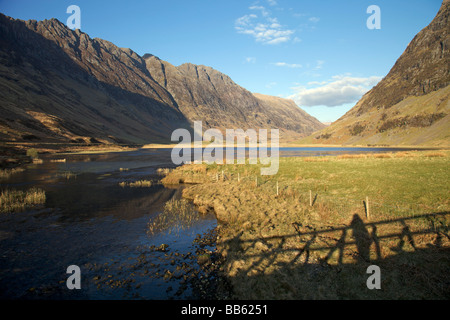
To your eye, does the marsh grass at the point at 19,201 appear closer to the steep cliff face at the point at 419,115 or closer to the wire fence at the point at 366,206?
the wire fence at the point at 366,206

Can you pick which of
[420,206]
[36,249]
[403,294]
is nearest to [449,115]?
[420,206]

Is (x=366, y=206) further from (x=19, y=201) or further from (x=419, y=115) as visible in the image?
(x=419, y=115)

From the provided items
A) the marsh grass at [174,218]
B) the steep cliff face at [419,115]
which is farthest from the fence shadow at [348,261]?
the steep cliff face at [419,115]

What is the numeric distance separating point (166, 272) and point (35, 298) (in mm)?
5341

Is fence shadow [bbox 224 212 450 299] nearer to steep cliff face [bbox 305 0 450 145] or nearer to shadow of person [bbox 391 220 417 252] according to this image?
shadow of person [bbox 391 220 417 252]

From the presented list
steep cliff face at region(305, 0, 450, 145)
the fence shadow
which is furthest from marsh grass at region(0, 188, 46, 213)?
steep cliff face at region(305, 0, 450, 145)

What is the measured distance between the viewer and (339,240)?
12555 mm

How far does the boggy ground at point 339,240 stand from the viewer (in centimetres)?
903

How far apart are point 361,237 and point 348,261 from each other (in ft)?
8.01

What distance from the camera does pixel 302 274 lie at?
32.7ft

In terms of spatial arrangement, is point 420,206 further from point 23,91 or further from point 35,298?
point 23,91

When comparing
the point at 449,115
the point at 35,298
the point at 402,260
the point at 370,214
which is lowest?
the point at 35,298

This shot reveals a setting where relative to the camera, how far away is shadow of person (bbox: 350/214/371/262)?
10.9m

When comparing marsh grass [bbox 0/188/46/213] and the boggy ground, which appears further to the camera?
marsh grass [bbox 0/188/46/213]
